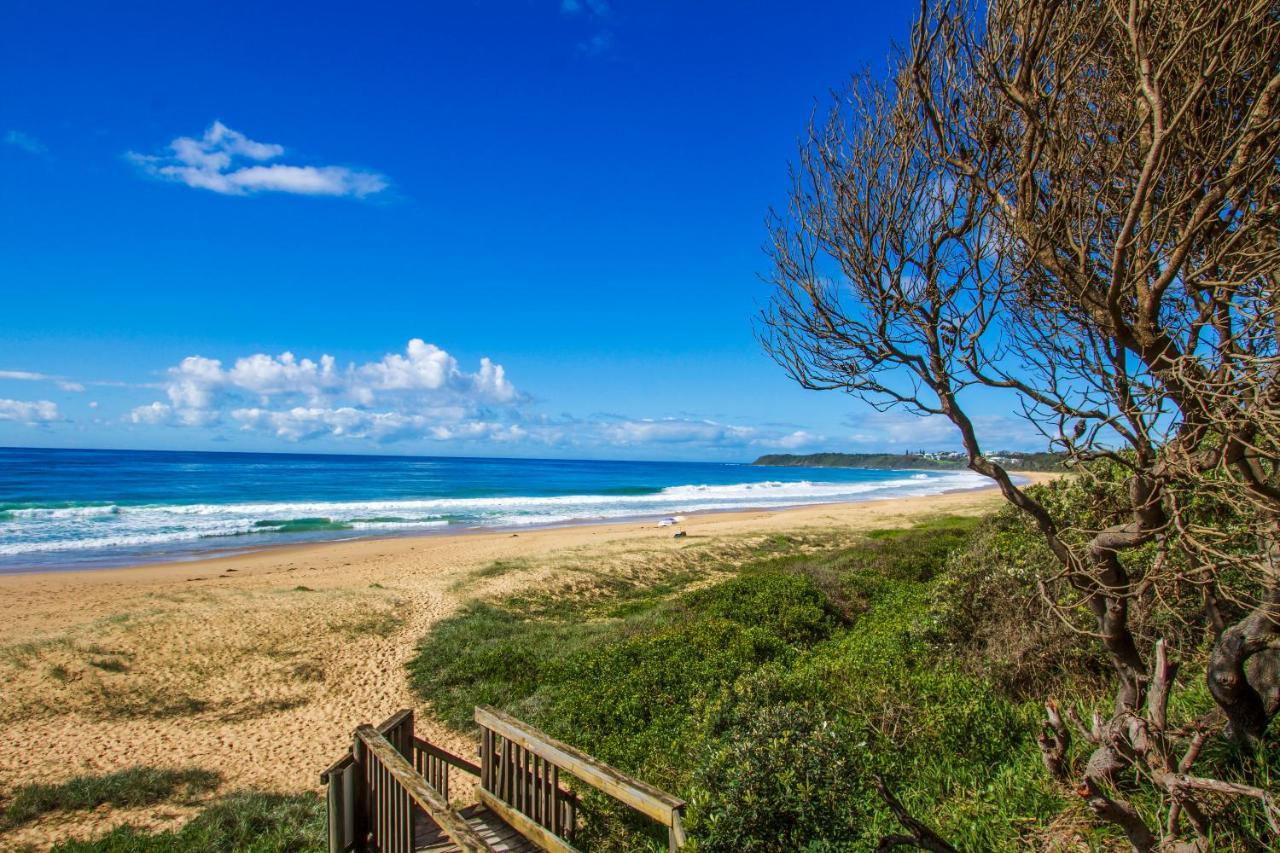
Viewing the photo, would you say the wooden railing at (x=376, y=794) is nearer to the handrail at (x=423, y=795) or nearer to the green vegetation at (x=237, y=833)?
the handrail at (x=423, y=795)

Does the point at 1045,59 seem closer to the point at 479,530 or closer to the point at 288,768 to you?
the point at 288,768

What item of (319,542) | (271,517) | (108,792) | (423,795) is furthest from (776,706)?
(271,517)

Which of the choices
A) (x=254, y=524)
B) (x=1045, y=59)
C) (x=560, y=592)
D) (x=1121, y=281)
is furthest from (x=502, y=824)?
(x=254, y=524)

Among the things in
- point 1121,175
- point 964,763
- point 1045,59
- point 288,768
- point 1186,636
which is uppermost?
point 1045,59

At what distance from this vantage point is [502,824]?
21.2 ft

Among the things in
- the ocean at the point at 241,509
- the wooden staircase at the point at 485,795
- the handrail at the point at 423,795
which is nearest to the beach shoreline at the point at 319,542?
the ocean at the point at 241,509

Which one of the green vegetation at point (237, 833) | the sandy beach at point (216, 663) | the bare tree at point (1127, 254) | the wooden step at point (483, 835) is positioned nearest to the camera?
the bare tree at point (1127, 254)

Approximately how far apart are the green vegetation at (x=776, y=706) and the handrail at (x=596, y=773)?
174 mm

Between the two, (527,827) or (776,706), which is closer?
(776,706)

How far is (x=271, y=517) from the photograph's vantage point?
138 feet

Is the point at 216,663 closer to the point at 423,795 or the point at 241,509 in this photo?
the point at 423,795

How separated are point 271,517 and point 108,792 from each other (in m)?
36.9

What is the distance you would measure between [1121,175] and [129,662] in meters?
16.5

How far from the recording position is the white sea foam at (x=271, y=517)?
32188 mm
